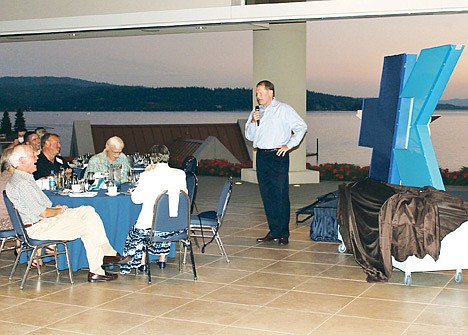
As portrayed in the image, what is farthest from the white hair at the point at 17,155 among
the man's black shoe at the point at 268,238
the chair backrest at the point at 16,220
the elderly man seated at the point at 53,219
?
the man's black shoe at the point at 268,238

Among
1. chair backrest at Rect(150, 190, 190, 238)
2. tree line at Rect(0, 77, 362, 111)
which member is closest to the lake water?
tree line at Rect(0, 77, 362, 111)

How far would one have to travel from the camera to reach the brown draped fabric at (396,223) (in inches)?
261

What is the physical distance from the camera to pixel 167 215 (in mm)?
6734

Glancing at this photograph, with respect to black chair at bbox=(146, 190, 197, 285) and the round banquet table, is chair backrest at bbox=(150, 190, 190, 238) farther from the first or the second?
the round banquet table

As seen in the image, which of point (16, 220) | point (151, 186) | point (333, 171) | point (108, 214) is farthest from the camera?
point (333, 171)

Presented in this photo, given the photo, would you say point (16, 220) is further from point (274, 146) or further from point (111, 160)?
point (274, 146)

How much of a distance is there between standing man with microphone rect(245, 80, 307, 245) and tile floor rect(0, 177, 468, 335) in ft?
2.01

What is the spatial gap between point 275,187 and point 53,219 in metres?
2.74

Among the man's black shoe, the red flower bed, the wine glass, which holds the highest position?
the wine glass

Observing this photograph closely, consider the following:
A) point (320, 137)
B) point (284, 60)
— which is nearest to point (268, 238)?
point (284, 60)

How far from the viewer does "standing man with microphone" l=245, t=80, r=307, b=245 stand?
28.5 feet

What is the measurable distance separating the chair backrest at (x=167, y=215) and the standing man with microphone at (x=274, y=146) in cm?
204

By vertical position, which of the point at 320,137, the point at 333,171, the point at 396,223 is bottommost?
the point at 320,137

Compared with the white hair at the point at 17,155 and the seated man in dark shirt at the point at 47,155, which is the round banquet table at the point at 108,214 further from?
the seated man in dark shirt at the point at 47,155
